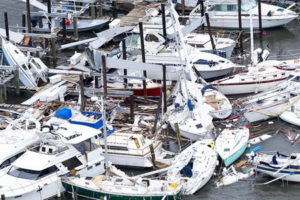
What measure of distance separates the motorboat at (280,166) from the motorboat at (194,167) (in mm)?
2591

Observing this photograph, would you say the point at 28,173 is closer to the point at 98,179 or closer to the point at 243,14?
the point at 98,179

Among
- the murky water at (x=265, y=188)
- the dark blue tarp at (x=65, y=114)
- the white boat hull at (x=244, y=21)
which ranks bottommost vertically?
the murky water at (x=265, y=188)

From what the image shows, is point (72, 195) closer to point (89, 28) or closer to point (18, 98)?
point (18, 98)

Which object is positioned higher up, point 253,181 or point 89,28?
point 89,28

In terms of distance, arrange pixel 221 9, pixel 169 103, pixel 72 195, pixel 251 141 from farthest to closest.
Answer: pixel 221 9
pixel 169 103
pixel 251 141
pixel 72 195

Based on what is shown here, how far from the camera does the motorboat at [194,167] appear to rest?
5212 centimetres

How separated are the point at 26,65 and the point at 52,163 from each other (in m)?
15.9

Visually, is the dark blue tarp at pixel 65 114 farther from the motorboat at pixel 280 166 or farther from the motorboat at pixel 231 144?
the motorboat at pixel 280 166

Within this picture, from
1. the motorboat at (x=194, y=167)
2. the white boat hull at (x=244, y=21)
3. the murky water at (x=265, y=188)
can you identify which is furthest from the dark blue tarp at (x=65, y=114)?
the white boat hull at (x=244, y=21)

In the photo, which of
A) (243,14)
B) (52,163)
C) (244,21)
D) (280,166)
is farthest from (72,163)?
(243,14)

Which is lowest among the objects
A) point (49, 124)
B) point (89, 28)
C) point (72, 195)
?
point (72, 195)

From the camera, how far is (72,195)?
5216 cm

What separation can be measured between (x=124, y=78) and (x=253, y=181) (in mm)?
14126

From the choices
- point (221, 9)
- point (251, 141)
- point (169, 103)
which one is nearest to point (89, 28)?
point (221, 9)
